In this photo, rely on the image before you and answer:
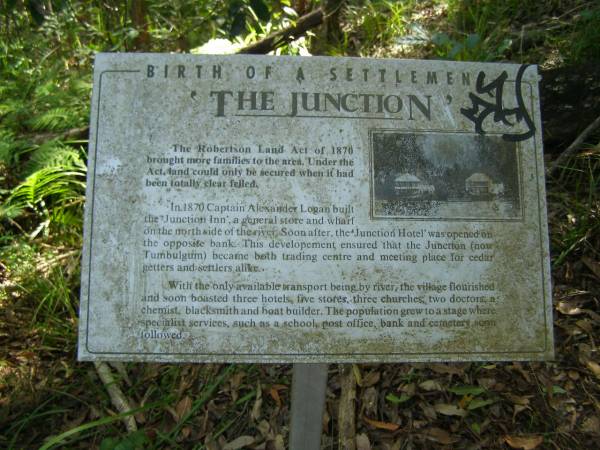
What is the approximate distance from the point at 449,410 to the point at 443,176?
1350mm

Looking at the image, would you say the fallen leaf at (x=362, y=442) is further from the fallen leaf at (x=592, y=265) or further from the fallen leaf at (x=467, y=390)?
the fallen leaf at (x=592, y=265)

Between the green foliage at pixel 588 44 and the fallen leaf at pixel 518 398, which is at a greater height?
the green foliage at pixel 588 44

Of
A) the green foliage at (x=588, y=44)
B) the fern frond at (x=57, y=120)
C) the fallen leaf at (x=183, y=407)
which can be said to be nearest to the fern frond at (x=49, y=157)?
the fern frond at (x=57, y=120)

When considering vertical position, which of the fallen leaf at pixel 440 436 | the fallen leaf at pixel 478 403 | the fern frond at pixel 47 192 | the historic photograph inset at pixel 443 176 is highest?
the fern frond at pixel 47 192

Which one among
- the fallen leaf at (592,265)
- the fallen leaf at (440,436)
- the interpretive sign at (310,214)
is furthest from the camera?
the fallen leaf at (592,265)

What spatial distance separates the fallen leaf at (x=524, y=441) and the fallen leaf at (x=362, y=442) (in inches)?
26.9

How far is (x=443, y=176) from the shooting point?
179cm

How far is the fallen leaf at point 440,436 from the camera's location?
232 centimetres

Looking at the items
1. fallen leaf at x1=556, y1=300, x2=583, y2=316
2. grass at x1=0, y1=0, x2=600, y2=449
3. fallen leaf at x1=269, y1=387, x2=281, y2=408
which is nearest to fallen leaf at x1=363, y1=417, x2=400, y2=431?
grass at x1=0, y1=0, x2=600, y2=449

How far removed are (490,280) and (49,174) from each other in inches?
122

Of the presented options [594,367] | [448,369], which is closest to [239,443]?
[448,369]

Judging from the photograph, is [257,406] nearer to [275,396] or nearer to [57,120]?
Result: [275,396]

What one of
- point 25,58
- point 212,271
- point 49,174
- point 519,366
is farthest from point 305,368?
point 25,58

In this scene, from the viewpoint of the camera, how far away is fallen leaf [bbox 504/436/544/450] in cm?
222
